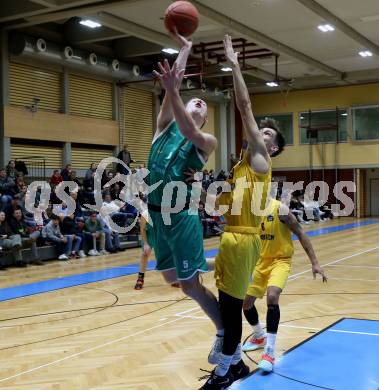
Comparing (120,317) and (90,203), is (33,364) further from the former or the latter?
(90,203)

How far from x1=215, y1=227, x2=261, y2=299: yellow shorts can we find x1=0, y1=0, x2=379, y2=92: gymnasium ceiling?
10999mm

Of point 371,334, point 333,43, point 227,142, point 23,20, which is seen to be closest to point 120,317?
point 371,334

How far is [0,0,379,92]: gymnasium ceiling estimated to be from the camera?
14.5m

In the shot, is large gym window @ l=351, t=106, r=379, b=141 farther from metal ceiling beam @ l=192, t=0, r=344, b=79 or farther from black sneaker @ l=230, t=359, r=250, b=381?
black sneaker @ l=230, t=359, r=250, b=381

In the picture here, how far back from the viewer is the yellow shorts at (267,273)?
467 cm

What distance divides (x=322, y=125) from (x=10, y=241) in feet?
60.3

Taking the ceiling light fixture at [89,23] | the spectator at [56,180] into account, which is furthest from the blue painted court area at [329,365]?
the ceiling light fixture at [89,23]

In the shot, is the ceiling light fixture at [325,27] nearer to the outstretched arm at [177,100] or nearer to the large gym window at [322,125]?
the large gym window at [322,125]

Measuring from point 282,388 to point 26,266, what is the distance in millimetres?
8865

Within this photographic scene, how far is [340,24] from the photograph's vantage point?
55.0 feet

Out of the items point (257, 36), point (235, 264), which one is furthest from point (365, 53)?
point (235, 264)

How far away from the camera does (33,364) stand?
470 centimetres

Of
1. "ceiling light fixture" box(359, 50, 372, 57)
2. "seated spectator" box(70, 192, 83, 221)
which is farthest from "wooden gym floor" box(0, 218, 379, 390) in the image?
"ceiling light fixture" box(359, 50, 372, 57)

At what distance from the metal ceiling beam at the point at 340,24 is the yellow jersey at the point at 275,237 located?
11007 millimetres
